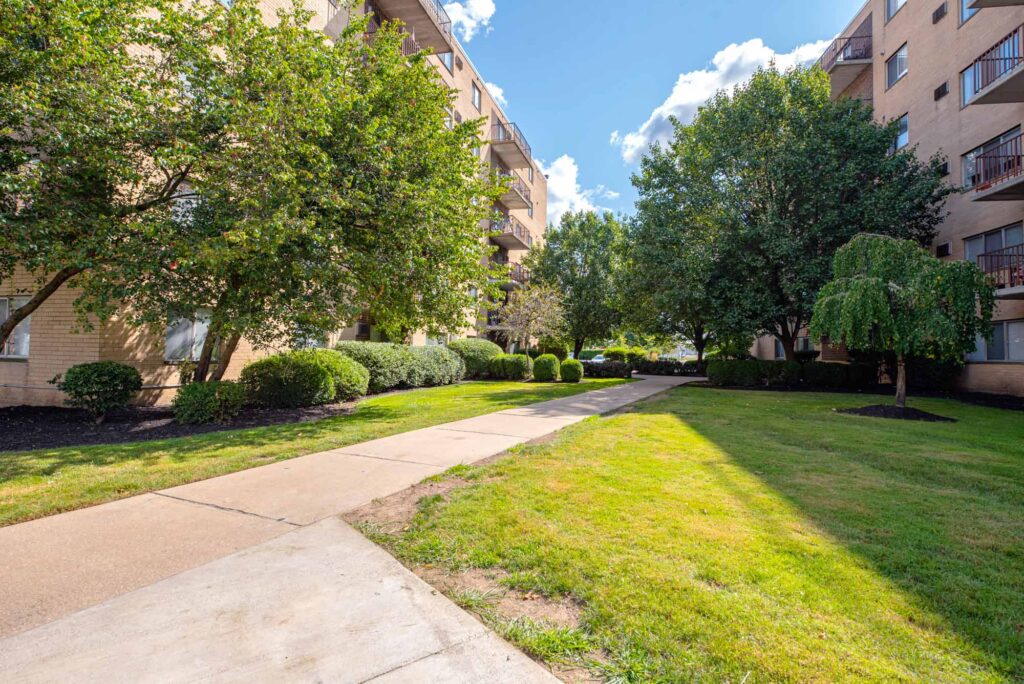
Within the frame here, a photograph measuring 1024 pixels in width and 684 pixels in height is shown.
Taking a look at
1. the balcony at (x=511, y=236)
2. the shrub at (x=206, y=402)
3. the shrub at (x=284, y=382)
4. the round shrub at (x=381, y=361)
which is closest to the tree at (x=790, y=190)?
the balcony at (x=511, y=236)

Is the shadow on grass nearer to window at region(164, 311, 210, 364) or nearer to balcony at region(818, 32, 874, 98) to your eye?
window at region(164, 311, 210, 364)

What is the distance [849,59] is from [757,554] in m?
26.0

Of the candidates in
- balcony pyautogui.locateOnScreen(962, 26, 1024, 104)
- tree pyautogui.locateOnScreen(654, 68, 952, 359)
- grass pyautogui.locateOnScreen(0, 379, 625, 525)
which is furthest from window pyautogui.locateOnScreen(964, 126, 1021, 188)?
grass pyautogui.locateOnScreen(0, 379, 625, 525)

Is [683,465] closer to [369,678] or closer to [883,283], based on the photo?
[369,678]

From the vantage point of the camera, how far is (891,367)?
1788 centimetres

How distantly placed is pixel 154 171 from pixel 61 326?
4607mm

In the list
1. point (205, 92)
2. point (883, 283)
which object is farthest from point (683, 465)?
point (205, 92)

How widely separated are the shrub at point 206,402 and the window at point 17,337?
228 inches

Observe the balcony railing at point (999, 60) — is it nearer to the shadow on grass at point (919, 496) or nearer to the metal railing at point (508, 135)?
the shadow on grass at point (919, 496)

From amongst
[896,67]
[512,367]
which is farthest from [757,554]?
[896,67]

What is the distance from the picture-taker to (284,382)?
34.4 ft

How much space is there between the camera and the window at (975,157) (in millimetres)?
14008

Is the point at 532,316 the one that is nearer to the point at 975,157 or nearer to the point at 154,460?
the point at 975,157

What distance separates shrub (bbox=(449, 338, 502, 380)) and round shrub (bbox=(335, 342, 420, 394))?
499 cm
